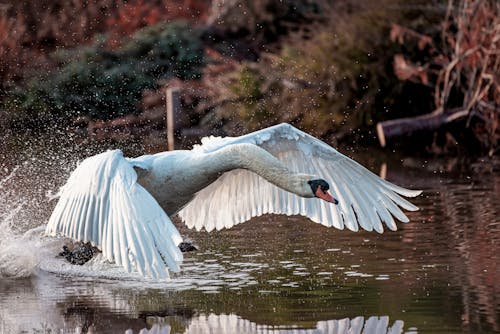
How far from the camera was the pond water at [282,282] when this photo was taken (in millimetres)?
7496

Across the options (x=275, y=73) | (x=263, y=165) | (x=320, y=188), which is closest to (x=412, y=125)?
(x=275, y=73)

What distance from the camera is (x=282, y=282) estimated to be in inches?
349

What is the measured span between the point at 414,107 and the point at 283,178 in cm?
1237

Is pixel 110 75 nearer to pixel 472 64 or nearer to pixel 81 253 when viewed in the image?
pixel 472 64

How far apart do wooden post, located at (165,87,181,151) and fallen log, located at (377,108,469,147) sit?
4314mm

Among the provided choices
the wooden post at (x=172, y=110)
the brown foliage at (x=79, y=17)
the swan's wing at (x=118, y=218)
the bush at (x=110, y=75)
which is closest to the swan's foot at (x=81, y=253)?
the swan's wing at (x=118, y=218)

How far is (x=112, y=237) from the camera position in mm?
7520

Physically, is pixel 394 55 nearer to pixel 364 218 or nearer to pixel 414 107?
pixel 414 107

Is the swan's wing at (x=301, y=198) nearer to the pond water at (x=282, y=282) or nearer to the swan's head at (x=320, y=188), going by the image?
the pond water at (x=282, y=282)

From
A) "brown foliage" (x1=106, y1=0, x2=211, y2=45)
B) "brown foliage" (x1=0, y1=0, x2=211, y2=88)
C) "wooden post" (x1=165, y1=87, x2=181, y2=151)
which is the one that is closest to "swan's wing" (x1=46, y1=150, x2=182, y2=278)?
"wooden post" (x1=165, y1=87, x2=181, y2=151)

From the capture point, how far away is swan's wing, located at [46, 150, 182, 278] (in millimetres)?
7184

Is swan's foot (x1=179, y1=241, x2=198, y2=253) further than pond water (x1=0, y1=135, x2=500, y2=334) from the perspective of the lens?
Yes

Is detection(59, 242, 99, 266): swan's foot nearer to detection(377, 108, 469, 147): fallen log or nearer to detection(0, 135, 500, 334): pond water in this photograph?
detection(0, 135, 500, 334): pond water

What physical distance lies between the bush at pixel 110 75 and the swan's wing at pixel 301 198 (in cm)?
1322
